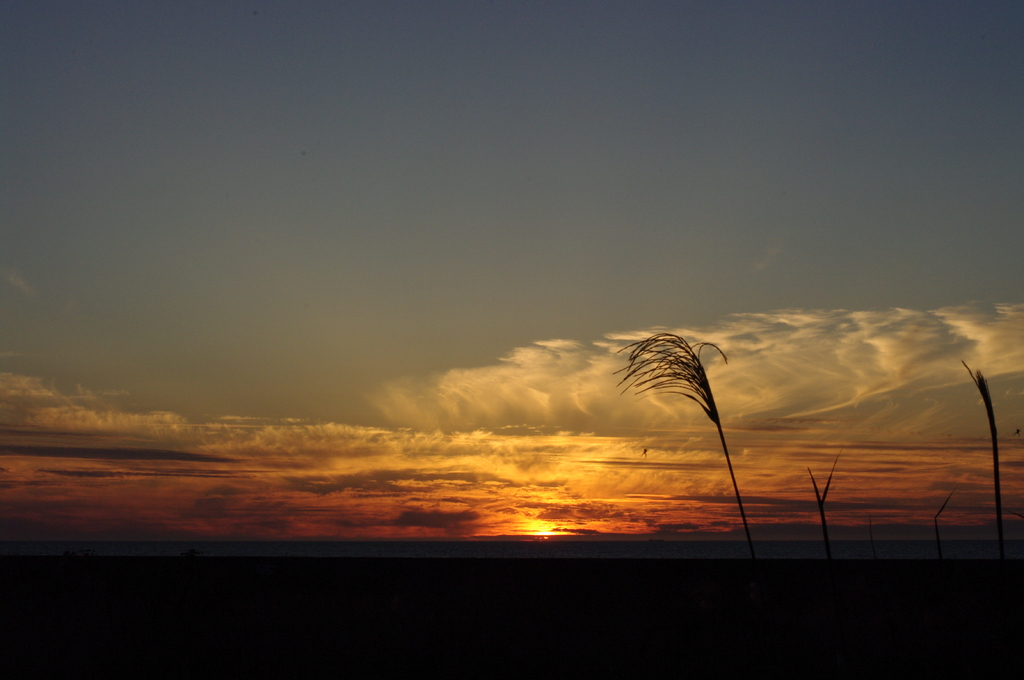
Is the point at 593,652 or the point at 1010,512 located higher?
the point at 1010,512

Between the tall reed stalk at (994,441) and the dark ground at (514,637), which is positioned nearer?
the tall reed stalk at (994,441)

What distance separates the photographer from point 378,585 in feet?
69.3

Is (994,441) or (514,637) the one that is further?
(514,637)

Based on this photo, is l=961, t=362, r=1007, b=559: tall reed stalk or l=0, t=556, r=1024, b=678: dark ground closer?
l=961, t=362, r=1007, b=559: tall reed stalk

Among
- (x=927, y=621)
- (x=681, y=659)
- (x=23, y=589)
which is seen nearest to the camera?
(x=681, y=659)

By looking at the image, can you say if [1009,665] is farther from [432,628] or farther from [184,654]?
[184,654]

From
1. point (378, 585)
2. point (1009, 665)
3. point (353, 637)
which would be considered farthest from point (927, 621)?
point (378, 585)

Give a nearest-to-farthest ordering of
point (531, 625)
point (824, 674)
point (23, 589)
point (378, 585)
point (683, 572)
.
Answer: point (824, 674), point (531, 625), point (23, 589), point (378, 585), point (683, 572)

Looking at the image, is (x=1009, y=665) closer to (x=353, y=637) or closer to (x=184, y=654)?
(x=353, y=637)

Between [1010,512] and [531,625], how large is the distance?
564cm

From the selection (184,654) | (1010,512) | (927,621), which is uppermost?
(1010,512)

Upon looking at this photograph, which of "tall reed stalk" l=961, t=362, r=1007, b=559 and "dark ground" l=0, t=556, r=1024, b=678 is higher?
"tall reed stalk" l=961, t=362, r=1007, b=559

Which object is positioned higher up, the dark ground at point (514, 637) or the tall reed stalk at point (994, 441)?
the tall reed stalk at point (994, 441)

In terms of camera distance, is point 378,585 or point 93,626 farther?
point 378,585
